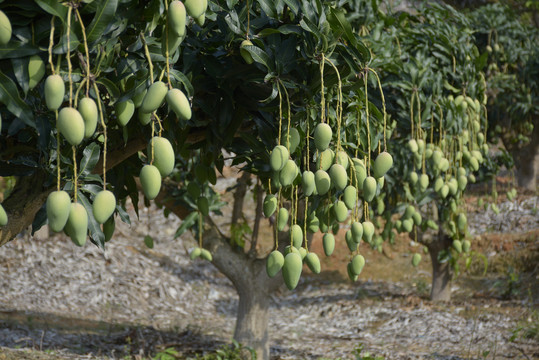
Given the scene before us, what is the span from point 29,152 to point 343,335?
11.1 ft

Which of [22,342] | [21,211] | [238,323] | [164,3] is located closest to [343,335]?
[238,323]

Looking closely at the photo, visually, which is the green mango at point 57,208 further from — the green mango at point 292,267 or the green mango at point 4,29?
the green mango at point 292,267

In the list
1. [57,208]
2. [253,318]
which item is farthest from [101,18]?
[253,318]

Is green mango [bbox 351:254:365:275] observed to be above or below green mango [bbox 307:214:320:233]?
below

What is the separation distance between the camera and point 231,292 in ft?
20.6

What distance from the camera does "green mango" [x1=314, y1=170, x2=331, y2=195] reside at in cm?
120

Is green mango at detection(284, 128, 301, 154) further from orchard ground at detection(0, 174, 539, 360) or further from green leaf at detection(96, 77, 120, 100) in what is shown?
orchard ground at detection(0, 174, 539, 360)

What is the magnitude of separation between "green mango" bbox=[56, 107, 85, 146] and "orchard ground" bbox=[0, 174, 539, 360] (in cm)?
237

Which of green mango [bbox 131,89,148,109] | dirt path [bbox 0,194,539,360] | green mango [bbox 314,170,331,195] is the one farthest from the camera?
dirt path [bbox 0,194,539,360]

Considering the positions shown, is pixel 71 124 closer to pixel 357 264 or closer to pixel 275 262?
pixel 275 262

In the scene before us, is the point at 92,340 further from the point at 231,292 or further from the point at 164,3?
the point at 164,3

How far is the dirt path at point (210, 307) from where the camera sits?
389 centimetres

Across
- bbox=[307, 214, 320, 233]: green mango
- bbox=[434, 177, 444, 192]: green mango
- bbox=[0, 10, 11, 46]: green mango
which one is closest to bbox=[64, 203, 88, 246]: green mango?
bbox=[0, 10, 11, 46]: green mango

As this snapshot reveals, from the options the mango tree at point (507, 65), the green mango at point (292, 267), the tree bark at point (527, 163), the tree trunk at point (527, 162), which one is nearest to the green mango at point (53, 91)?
the green mango at point (292, 267)
